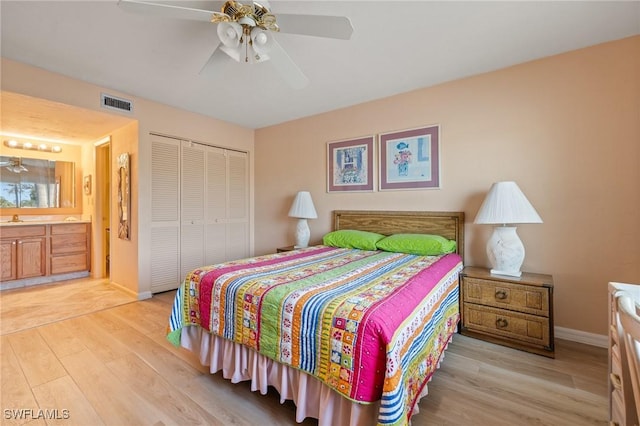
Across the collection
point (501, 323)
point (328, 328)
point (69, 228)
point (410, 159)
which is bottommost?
point (501, 323)

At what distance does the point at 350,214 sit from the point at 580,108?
2401 millimetres

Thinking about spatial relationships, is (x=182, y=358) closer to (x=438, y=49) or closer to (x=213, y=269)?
(x=213, y=269)

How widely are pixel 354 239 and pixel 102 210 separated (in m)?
4.20

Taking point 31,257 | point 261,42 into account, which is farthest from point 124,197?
point 261,42

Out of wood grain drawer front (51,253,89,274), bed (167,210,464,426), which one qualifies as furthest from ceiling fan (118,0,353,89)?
wood grain drawer front (51,253,89,274)

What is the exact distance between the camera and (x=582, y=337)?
2.33 meters

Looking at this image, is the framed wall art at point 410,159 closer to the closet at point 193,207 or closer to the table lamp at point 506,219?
the table lamp at point 506,219

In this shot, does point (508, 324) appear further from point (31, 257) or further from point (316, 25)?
point (31, 257)

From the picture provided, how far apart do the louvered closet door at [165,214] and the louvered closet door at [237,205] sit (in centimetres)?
83

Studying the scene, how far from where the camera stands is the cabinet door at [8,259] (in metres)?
3.74

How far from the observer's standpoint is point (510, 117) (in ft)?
8.55

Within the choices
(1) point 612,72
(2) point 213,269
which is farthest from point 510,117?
(2) point 213,269

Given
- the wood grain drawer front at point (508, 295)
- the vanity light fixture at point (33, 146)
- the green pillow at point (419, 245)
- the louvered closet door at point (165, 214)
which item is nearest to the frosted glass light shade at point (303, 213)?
the green pillow at point (419, 245)

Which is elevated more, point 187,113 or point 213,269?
point 187,113
